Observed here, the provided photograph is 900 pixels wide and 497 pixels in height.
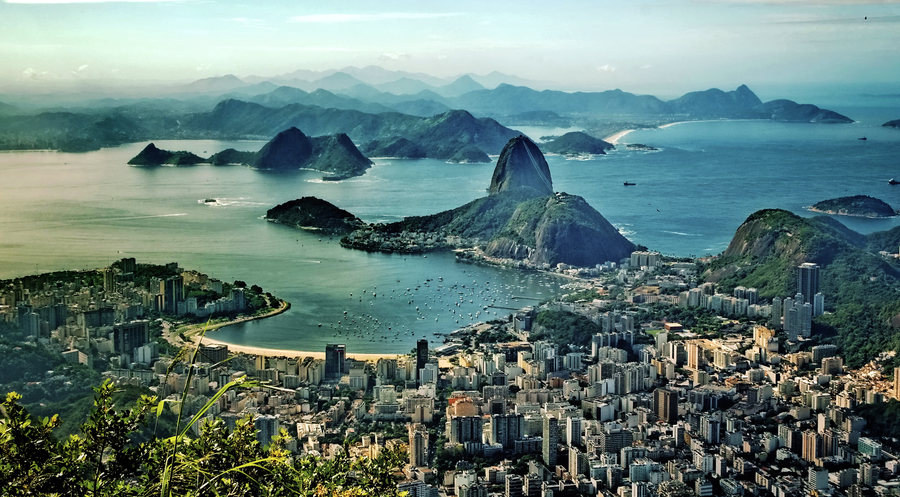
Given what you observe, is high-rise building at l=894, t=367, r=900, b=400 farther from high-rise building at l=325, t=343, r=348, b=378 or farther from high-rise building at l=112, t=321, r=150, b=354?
high-rise building at l=112, t=321, r=150, b=354

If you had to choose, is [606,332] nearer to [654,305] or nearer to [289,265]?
[654,305]

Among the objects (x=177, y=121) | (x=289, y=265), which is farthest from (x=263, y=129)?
(x=289, y=265)

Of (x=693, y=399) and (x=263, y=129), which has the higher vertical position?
(x=263, y=129)

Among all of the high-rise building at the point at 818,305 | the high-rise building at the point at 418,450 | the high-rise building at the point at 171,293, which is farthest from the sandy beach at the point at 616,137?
the high-rise building at the point at 418,450

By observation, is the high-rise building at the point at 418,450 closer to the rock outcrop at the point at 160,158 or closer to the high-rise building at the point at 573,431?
the high-rise building at the point at 573,431

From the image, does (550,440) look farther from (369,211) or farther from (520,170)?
(369,211)
